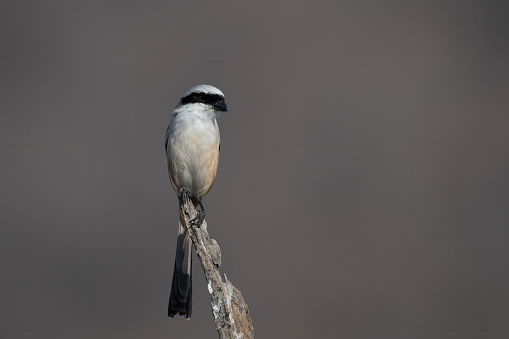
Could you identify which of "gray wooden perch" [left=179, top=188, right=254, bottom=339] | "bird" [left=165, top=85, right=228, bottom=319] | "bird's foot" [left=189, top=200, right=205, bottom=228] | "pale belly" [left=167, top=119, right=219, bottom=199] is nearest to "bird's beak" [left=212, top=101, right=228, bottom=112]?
"bird" [left=165, top=85, right=228, bottom=319]

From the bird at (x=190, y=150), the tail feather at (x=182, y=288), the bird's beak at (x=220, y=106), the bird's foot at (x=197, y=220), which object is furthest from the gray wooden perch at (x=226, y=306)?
the bird's beak at (x=220, y=106)

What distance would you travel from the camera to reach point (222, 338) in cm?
269

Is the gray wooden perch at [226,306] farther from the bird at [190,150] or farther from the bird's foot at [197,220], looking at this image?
the bird at [190,150]

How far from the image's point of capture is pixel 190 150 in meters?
3.36

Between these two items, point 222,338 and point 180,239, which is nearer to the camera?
point 222,338

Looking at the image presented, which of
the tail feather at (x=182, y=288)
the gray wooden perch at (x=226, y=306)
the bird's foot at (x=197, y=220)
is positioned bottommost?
the gray wooden perch at (x=226, y=306)

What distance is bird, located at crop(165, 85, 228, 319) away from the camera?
3354mm

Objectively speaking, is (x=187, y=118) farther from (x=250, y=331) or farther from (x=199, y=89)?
(x=250, y=331)

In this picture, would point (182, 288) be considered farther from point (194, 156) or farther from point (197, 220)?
point (194, 156)

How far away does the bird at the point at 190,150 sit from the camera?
3354 mm

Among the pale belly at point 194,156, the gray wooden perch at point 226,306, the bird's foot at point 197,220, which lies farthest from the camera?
the pale belly at point 194,156

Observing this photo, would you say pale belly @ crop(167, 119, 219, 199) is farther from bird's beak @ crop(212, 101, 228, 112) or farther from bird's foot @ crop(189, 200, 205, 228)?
bird's foot @ crop(189, 200, 205, 228)

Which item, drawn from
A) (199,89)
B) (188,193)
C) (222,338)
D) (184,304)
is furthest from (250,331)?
(199,89)

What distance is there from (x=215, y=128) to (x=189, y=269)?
820 mm
